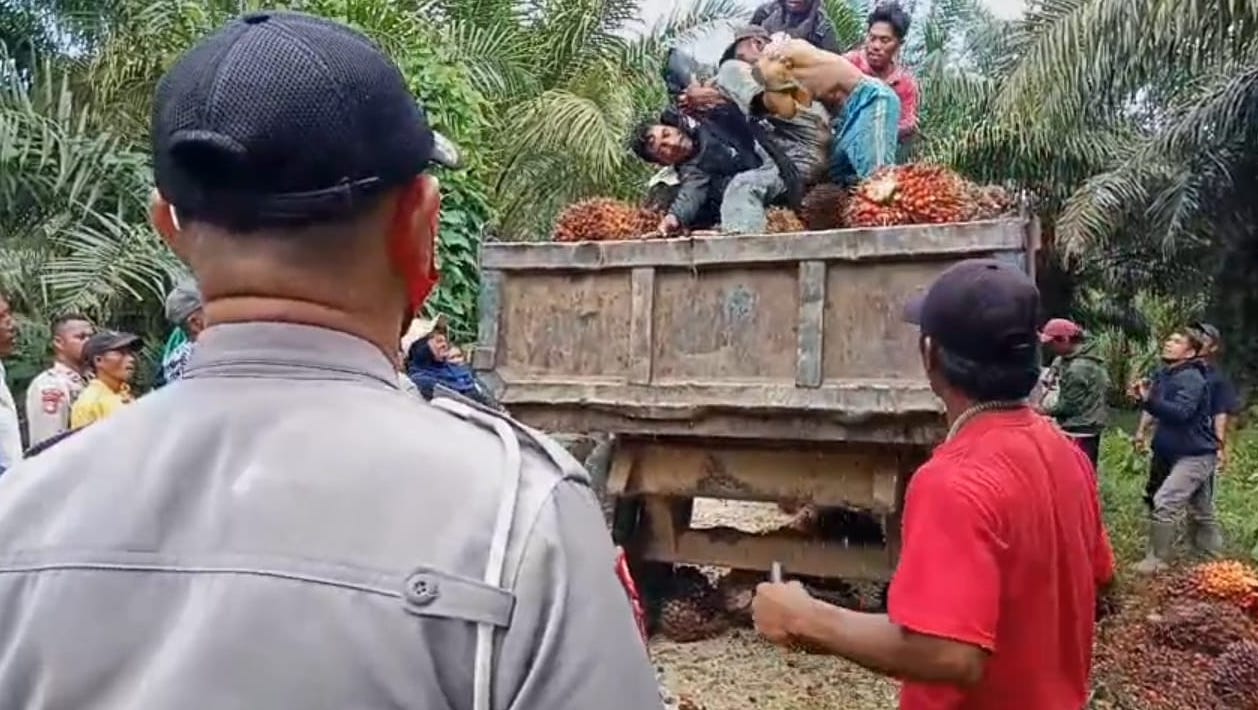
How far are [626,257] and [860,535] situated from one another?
171 centimetres

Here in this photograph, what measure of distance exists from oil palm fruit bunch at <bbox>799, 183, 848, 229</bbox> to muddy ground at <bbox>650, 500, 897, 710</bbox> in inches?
71.0

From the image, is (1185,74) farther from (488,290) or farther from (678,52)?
(488,290)

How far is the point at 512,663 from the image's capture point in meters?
1.07

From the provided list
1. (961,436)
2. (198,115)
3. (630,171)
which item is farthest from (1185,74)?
(198,115)

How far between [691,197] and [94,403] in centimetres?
258

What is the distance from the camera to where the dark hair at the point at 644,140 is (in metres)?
6.64

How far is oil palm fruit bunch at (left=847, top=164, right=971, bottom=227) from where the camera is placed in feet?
17.6

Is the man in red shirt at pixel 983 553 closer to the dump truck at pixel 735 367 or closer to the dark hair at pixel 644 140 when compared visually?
the dump truck at pixel 735 367

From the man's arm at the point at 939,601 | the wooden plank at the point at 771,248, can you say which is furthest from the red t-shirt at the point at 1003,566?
the wooden plank at the point at 771,248

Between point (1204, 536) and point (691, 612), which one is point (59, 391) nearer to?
point (691, 612)

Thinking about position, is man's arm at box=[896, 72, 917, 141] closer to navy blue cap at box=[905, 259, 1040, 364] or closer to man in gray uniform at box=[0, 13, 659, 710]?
navy blue cap at box=[905, 259, 1040, 364]

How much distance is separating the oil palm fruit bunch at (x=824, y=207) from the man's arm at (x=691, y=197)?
0.49 meters

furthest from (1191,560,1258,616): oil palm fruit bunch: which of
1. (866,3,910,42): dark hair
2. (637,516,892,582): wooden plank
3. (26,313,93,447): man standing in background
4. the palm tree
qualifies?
the palm tree

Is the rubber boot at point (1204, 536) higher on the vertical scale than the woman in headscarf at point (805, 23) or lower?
lower
